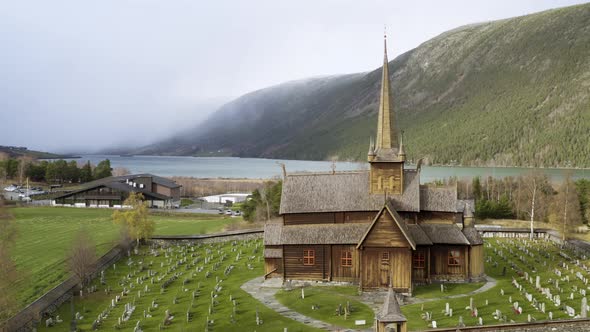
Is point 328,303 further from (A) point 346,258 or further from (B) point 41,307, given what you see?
(B) point 41,307

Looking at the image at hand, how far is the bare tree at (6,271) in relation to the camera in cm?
2375

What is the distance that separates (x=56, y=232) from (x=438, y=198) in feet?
156

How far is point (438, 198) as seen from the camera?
4194cm

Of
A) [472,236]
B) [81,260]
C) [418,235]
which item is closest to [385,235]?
[418,235]

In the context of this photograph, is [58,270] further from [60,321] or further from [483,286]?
[483,286]

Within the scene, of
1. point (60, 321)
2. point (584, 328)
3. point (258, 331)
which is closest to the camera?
point (584, 328)

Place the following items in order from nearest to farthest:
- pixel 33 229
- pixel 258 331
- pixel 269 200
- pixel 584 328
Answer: pixel 584 328 < pixel 258 331 < pixel 33 229 < pixel 269 200

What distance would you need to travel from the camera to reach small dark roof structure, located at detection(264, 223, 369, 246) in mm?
40406

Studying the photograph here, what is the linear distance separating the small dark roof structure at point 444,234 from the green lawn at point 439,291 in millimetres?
3208

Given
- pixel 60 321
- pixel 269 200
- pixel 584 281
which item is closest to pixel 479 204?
pixel 269 200

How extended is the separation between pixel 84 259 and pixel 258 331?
17255mm

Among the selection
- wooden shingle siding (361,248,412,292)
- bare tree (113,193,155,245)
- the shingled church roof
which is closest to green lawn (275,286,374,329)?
wooden shingle siding (361,248,412,292)

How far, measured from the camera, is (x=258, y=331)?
2900 centimetres

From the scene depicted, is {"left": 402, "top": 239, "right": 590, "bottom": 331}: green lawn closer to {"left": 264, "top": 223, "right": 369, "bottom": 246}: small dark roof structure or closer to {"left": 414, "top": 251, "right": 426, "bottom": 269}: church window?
{"left": 414, "top": 251, "right": 426, "bottom": 269}: church window
